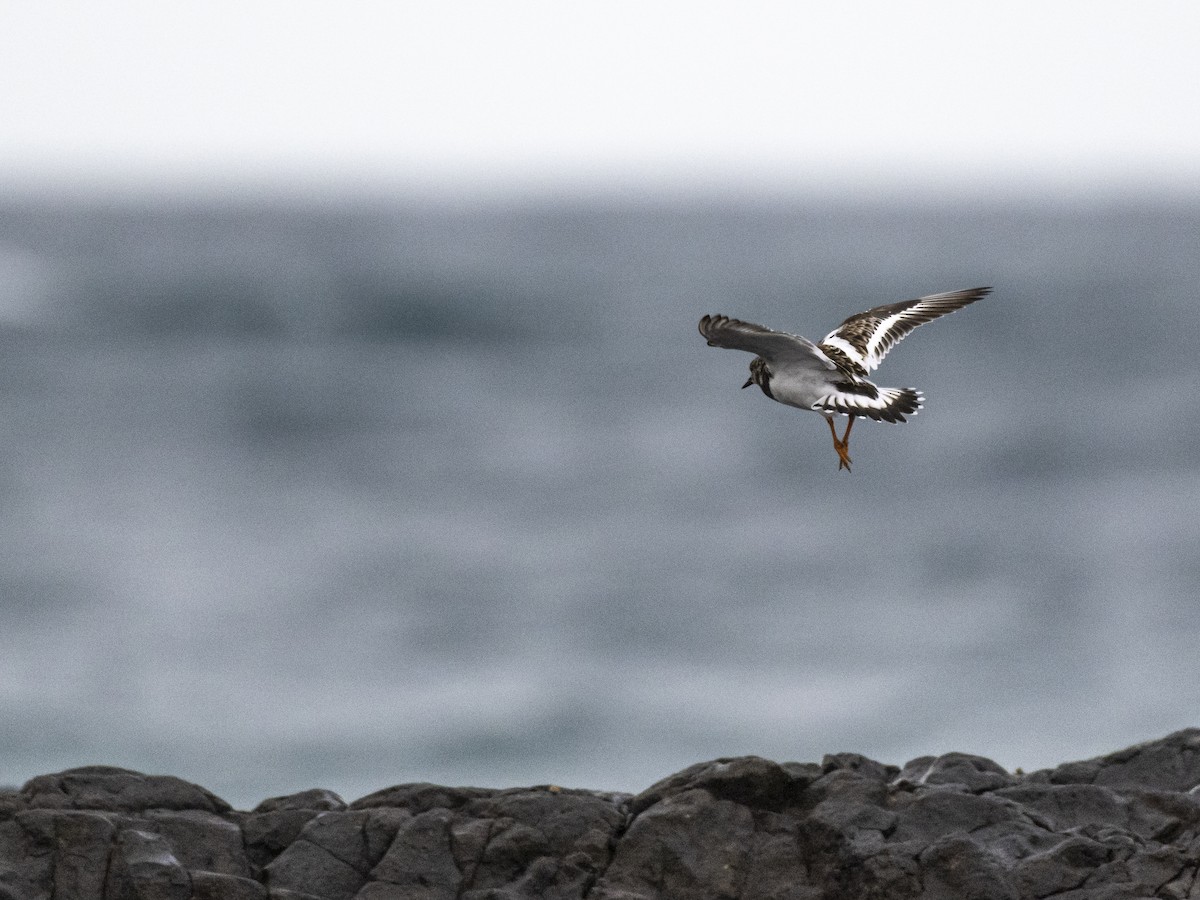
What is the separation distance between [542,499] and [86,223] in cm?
6304

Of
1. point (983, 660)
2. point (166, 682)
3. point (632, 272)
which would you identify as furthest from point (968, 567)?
point (632, 272)

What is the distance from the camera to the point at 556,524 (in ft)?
135

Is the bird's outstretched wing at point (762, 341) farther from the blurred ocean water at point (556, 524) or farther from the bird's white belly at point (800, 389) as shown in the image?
the blurred ocean water at point (556, 524)

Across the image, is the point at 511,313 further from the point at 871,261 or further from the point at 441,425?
the point at 871,261

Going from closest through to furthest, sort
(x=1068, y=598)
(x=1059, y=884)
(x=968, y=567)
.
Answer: (x=1059, y=884) → (x=1068, y=598) → (x=968, y=567)

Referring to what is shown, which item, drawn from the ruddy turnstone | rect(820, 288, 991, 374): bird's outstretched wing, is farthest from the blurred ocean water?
the ruddy turnstone

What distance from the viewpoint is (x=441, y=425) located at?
165 ft

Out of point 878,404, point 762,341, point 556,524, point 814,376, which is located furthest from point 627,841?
point 556,524

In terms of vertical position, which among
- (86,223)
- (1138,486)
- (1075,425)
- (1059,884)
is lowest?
(1059,884)

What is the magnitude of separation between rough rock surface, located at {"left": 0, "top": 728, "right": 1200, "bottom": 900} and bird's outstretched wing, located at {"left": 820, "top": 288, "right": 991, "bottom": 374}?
15.9ft

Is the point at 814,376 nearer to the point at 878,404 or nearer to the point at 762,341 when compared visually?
the point at 878,404

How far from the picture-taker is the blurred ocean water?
28.6m

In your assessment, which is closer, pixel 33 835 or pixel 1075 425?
pixel 33 835

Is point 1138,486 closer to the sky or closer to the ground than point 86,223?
closer to the ground
